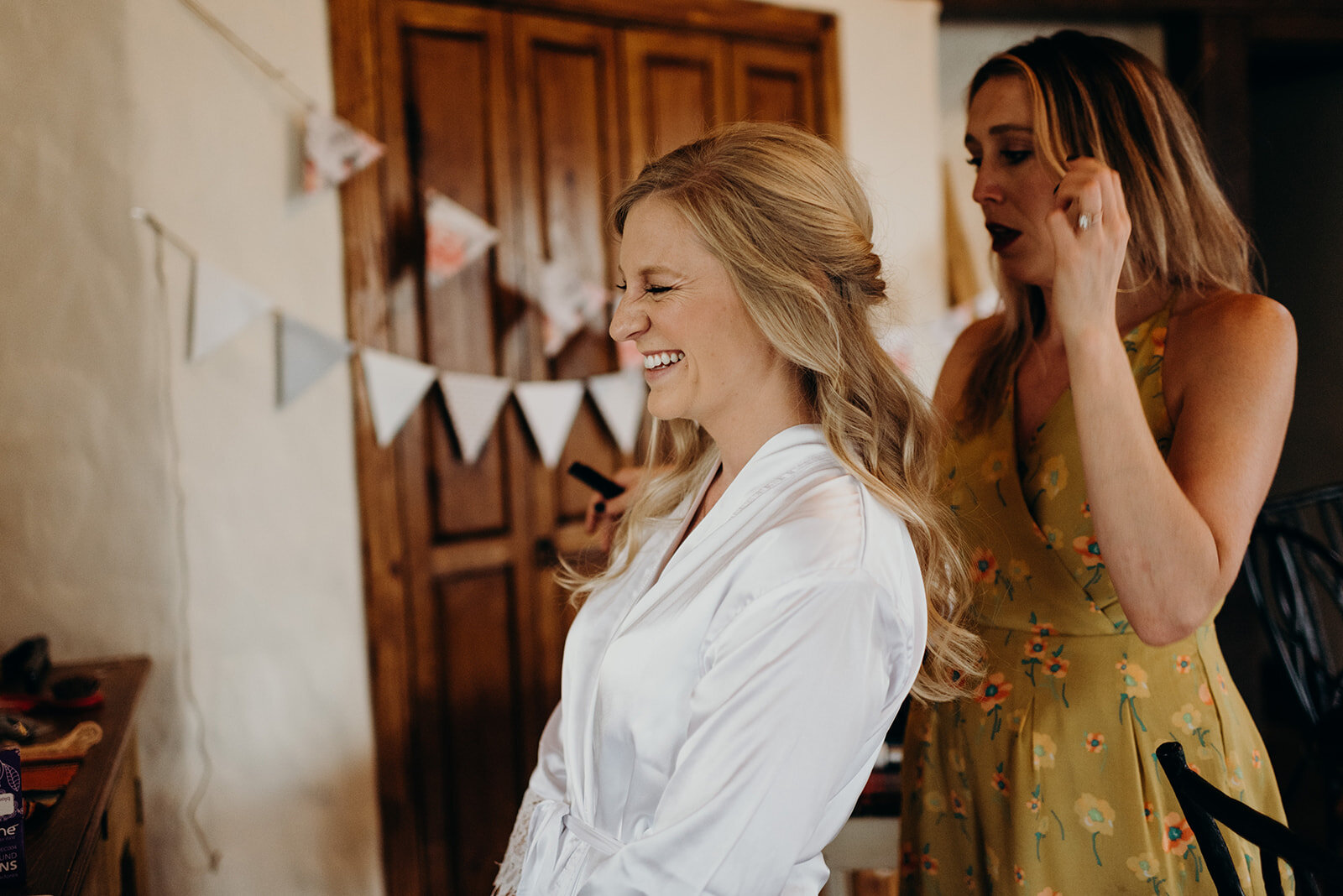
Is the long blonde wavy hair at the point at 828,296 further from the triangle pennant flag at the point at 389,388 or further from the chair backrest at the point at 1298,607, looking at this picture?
the triangle pennant flag at the point at 389,388

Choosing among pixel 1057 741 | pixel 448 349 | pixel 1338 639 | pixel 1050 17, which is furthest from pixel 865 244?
pixel 1338 639

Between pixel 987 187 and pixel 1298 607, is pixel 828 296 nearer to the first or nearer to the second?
pixel 987 187

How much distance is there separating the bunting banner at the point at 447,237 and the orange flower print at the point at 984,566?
161 cm

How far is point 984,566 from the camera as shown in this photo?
1.34 m

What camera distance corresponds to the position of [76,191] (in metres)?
2.10

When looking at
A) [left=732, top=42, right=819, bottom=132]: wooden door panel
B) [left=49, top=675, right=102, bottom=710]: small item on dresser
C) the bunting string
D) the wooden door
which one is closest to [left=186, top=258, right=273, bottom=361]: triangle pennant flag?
the bunting string

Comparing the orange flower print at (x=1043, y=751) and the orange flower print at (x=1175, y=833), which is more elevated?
the orange flower print at (x=1043, y=751)

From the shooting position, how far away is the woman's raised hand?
1097mm

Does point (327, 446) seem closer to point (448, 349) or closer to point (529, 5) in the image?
point (448, 349)

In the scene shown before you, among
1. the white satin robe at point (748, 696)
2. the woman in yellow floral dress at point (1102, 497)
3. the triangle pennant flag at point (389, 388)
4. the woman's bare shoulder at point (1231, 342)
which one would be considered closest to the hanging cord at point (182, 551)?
the triangle pennant flag at point (389, 388)

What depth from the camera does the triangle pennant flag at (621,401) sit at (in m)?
2.79

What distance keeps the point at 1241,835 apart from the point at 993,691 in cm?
44

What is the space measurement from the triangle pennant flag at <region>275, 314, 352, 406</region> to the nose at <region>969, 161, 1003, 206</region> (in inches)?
61.7

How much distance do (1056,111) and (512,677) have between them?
6.49 ft
